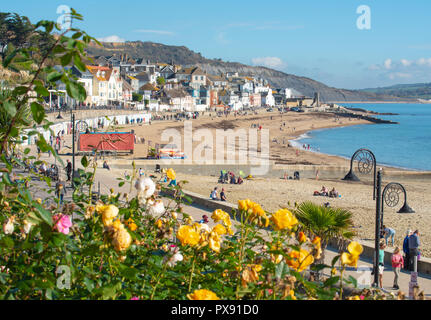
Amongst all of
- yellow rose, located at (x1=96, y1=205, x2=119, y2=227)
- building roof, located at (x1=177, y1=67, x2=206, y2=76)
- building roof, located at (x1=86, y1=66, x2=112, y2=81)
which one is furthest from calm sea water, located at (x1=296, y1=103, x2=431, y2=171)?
yellow rose, located at (x1=96, y1=205, x2=119, y2=227)

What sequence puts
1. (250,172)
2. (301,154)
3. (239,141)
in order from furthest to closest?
(239,141) < (301,154) < (250,172)

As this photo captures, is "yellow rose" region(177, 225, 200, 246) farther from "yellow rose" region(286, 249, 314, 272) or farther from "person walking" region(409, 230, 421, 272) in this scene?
"person walking" region(409, 230, 421, 272)

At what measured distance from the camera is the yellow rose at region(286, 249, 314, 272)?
2488 mm

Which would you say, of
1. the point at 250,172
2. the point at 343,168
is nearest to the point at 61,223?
the point at 250,172

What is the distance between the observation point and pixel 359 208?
21.2m

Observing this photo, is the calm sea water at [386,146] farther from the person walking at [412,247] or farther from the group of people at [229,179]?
the person walking at [412,247]

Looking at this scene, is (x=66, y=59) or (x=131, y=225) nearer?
(x=66, y=59)

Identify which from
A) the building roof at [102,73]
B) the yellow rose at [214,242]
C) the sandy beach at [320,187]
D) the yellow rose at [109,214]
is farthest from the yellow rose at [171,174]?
the building roof at [102,73]

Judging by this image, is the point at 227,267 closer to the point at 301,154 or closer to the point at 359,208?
the point at 359,208

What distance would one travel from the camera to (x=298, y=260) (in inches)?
99.0

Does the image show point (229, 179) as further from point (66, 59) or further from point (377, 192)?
point (66, 59)

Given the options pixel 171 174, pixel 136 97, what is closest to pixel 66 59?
pixel 171 174

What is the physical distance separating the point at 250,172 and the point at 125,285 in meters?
31.2

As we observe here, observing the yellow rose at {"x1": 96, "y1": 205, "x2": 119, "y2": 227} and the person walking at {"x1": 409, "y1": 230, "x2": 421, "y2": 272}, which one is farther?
the person walking at {"x1": 409, "y1": 230, "x2": 421, "y2": 272}
